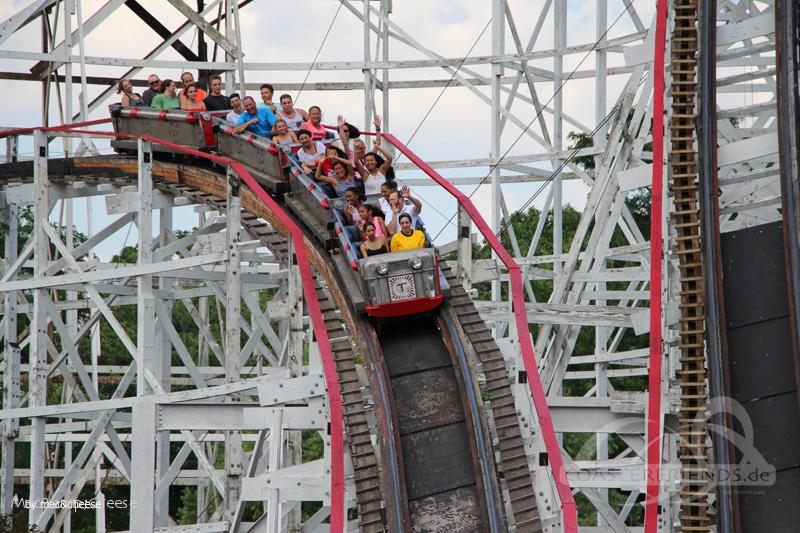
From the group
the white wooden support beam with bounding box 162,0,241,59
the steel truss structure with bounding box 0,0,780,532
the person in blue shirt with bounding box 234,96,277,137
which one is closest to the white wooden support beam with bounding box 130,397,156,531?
the steel truss structure with bounding box 0,0,780,532

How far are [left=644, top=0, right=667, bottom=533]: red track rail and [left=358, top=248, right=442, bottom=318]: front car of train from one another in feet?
6.86

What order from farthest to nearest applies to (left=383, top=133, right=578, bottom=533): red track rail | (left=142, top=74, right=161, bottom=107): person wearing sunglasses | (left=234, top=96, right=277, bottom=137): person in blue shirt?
1. (left=142, top=74, right=161, bottom=107): person wearing sunglasses
2. (left=234, top=96, right=277, bottom=137): person in blue shirt
3. (left=383, top=133, right=578, bottom=533): red track rail

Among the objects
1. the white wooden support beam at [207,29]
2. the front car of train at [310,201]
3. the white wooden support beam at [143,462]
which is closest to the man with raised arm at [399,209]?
the front car of train at [310,201]

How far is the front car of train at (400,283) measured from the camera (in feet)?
38.5

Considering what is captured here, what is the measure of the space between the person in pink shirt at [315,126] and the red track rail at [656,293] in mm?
5016

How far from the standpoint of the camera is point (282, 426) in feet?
35.7

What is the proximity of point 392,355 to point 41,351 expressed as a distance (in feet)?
14.4

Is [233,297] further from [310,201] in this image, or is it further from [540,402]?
[540,402]

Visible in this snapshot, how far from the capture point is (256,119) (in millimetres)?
15344

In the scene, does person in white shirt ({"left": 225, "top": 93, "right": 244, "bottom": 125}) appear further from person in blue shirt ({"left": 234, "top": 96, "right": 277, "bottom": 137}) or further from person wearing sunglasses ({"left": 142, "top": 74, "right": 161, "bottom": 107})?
person wearing sunglasses ({"left": 142, "top": 74, "right": 161, "bottom": 107})

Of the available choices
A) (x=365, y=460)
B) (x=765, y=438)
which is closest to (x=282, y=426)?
(x=365, y=460)

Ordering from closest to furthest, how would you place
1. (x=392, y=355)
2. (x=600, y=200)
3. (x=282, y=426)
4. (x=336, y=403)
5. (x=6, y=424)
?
(x=336, y=403)
(x=282, y=426)
(x=392, y=355)
(x=600, y=200)
(x=6, y=424)

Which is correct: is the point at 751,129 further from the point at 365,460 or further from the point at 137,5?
the point at 137,5

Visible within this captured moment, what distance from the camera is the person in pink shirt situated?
50.7 feet
